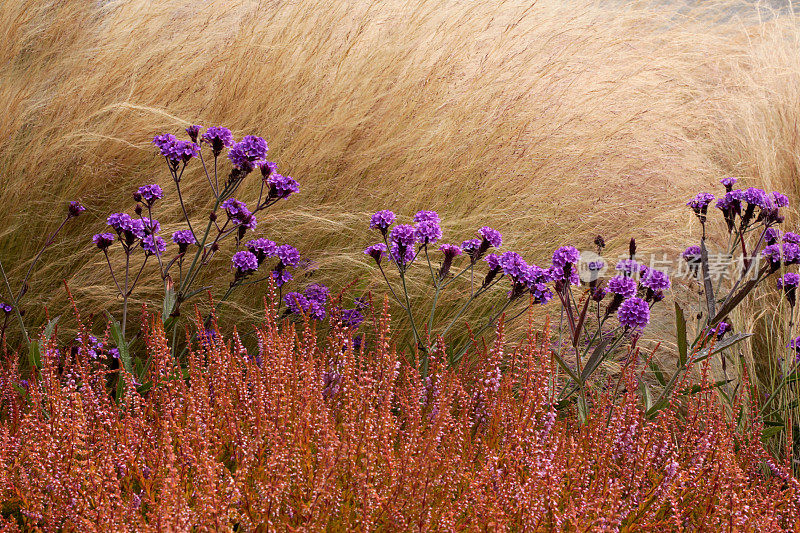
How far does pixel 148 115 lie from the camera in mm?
2701

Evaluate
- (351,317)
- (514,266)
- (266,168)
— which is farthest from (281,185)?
(514,266)

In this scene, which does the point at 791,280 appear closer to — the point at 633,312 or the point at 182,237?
the point at 633,312

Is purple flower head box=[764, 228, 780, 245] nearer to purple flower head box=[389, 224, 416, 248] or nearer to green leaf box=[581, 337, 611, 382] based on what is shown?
green leaf box=[581, 337, 611, 382]

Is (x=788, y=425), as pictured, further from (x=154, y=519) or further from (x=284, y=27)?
(x=284, y=27)

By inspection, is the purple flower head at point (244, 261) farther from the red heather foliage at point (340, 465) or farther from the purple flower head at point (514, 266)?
the purple flower head at point (514, 266)

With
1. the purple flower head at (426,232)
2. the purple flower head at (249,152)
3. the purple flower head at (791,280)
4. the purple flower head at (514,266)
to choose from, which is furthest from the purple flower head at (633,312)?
the purple flower head at (249,152)

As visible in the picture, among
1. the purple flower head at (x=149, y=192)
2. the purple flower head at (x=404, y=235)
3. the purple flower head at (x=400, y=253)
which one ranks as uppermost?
the purple flower head at (x=404, y=235)

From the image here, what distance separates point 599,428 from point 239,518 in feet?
2.90

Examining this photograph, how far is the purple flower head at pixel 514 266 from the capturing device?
1917 mm

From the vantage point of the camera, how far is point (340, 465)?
145 centimetres

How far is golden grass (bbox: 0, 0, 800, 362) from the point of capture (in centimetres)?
261

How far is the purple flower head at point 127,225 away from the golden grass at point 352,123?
42 centimetres

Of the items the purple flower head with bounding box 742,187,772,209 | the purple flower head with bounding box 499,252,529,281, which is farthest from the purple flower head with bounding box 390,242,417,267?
the purple flower head with bounding box 742,187,772,209

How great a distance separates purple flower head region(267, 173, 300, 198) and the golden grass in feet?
0.95
